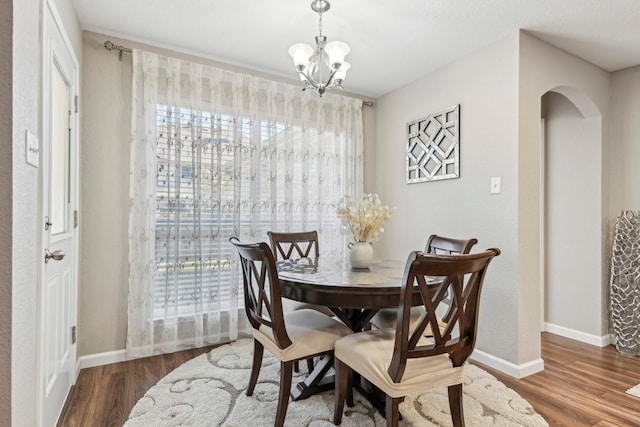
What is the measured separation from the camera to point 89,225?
2455mm

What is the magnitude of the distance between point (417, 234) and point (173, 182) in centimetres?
229

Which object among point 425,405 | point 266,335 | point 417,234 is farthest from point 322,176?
point 425,405

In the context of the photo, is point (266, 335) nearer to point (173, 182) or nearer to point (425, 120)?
point (173, 182)

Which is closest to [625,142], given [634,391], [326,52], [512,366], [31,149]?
[634,391]

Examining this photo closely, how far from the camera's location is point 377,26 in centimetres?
241

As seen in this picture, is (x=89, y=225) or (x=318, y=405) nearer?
(x=318, y=405)

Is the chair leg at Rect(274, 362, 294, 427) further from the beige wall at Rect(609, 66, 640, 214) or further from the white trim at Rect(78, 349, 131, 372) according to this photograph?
the beige wall at Rect(609, 66, 640, 214)

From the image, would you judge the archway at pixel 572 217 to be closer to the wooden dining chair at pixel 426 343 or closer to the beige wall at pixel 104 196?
the wooden dining chair at pixel 426 343

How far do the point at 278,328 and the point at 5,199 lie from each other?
1.17 metres

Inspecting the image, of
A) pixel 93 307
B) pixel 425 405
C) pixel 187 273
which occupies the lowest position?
pixel 425 405

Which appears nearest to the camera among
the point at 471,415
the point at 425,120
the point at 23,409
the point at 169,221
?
the point at 23,409

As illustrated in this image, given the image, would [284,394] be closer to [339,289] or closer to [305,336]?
[305,336]

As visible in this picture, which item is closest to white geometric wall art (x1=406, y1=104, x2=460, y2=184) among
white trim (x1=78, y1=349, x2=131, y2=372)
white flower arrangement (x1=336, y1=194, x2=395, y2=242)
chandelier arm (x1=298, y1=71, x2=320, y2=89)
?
white flower arrangement (x1=336, y1=194, x2=395, y2=242)

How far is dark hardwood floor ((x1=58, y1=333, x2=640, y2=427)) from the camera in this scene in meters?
1.87
